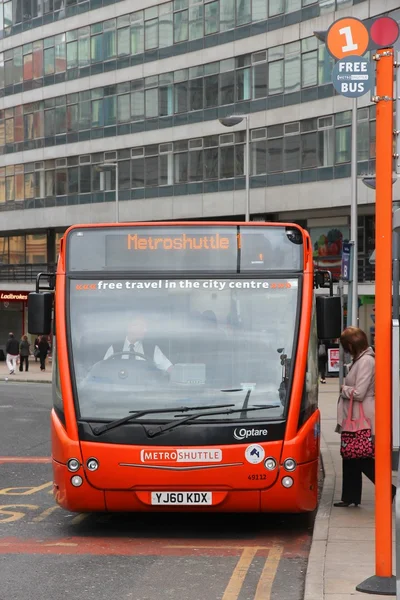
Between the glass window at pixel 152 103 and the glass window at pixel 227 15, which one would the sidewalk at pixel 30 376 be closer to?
the glass window at pixel 152 103

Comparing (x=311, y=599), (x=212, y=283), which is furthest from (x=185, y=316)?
(x=311, y=599)

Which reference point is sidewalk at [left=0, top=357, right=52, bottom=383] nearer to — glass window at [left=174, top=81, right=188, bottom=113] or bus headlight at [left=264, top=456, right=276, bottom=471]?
glass window at [left=174, top=81, right=188, bottom=113]

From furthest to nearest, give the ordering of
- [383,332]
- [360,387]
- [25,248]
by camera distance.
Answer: [25,248] → [360,387] → [383,332]

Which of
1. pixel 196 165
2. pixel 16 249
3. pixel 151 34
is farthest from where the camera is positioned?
pixel 16 249

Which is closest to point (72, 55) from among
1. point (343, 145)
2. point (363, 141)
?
point (343, 145)

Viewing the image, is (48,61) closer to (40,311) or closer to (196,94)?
(196,94)

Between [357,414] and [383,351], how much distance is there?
3.43 metres

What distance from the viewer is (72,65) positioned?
189ft

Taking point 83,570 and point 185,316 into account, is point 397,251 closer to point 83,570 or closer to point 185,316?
point 185,316

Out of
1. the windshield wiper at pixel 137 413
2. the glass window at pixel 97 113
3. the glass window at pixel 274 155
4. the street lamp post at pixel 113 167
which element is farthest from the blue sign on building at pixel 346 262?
the glass window at pixel 97 113

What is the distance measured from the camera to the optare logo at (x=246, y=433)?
9.51 m

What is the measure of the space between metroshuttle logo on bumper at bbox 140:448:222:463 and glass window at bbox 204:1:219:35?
41.3 m

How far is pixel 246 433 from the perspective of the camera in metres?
9.52

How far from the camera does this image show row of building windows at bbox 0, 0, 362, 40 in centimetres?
4547
